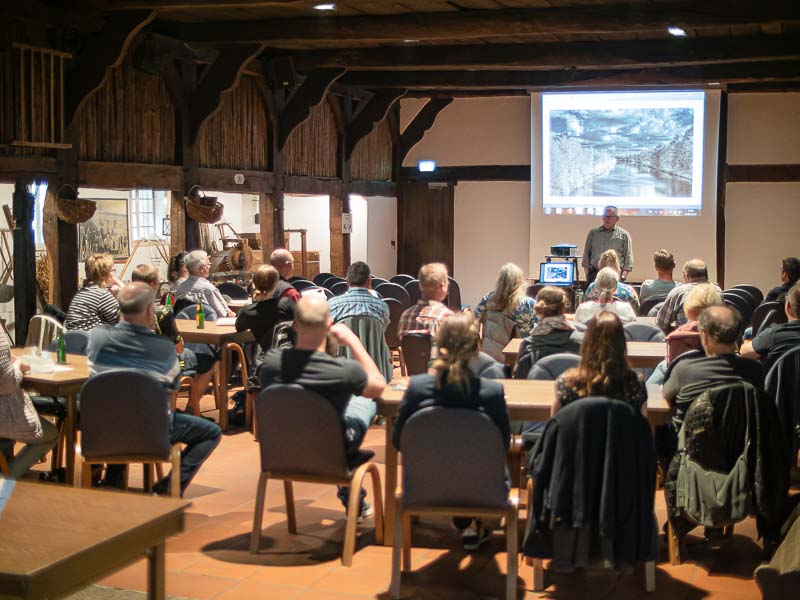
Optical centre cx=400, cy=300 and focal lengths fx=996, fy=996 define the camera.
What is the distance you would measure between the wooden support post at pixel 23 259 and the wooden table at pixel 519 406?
461 centimetres

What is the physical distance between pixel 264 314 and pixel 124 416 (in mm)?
2373

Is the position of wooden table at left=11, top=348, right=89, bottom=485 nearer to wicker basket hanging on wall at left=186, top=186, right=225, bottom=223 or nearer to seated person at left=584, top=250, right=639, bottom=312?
seated person at left=584, top=250, right=639, bottom=312

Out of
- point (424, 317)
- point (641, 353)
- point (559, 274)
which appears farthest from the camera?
point (559, 274)

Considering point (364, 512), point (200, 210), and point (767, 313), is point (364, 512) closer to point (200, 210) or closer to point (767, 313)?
point (767, 313)

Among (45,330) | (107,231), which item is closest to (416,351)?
(45,330)

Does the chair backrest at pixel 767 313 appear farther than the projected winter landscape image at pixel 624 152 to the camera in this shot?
No

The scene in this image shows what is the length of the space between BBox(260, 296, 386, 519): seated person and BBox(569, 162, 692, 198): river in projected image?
33.2 ft

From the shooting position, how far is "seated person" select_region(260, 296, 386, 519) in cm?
443

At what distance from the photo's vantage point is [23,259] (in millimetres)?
8375

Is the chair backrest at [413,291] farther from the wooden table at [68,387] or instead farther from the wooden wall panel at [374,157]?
the wooden table at [68,387]

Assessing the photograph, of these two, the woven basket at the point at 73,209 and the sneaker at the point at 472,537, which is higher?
the woven basket at the point at 73,209

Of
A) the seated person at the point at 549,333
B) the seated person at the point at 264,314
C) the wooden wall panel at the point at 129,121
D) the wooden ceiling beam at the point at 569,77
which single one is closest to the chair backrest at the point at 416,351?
the seated person at the point at 264,314

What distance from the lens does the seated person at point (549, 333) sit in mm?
5449

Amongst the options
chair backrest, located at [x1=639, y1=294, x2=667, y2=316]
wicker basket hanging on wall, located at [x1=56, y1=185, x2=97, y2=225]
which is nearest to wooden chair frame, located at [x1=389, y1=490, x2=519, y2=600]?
chair backrest, located at [x1=639, y1=294, x2=667, y2=316]
